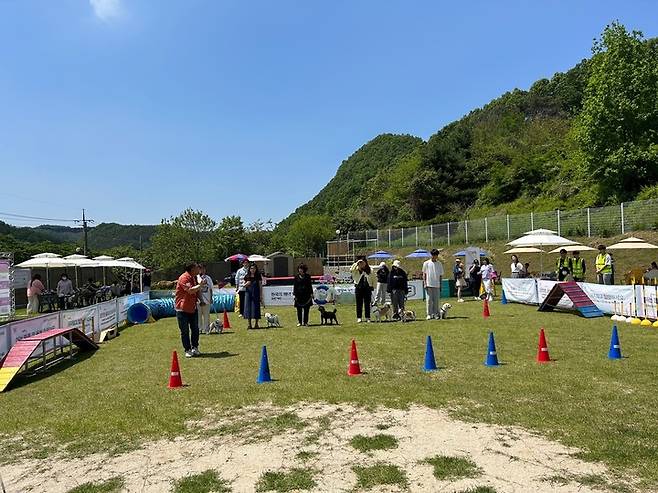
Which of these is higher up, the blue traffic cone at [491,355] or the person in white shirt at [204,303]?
the person in white shirt at [204,303]

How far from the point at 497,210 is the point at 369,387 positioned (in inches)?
1996

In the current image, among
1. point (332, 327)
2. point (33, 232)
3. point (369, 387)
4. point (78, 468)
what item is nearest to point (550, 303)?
point (332, 327)

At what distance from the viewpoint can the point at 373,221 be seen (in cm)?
7694

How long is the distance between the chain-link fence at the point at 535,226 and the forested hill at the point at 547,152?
15.5 ft

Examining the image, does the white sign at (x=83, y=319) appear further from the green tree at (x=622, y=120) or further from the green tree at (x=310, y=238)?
the green tree at (x=310, y=238)

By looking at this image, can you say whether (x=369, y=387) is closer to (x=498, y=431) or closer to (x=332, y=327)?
(x=498, y=431)

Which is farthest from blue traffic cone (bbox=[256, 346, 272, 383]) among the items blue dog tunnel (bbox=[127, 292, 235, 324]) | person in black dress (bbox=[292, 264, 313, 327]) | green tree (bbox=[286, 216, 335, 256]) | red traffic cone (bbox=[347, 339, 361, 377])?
green tree (bbox=[286, 216, 335, 256])

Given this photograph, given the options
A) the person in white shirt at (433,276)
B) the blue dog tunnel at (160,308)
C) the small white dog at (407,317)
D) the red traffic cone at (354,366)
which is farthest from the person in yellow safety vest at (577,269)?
the red traffic cone at (354,366)

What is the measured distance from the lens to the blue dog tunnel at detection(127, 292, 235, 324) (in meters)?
18.2

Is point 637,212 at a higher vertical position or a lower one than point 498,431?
higher

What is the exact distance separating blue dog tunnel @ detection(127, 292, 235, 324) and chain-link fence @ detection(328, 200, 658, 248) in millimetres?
20768

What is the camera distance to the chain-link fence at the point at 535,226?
2742 centimetres

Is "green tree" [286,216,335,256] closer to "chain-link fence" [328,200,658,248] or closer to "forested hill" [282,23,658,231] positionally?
"forested hill" [282,23,658,231]

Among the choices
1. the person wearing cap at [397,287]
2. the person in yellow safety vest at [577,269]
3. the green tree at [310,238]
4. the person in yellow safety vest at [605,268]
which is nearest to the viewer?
the person wearing cap at [397,287]
